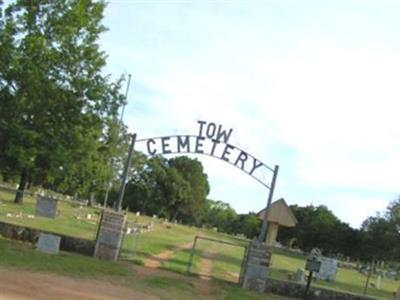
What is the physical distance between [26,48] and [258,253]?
1087 cm

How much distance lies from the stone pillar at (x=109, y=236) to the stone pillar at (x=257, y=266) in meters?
3.96

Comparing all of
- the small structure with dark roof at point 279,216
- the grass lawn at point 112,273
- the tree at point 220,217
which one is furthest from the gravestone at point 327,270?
the tree at point 220,217

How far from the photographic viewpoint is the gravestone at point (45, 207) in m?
20.4

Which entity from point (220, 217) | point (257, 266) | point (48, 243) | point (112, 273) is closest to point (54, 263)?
point (112, 273)

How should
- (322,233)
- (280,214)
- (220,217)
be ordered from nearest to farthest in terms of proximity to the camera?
1. (280,214)
2. (322,233)
3. (220,217)

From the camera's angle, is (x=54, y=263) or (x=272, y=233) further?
(x=272, y=233)


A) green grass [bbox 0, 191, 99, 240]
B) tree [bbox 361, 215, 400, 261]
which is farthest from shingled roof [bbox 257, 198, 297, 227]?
tree [bbox 361, 215, 400, 261]

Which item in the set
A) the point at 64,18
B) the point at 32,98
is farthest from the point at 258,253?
the point at 64,18

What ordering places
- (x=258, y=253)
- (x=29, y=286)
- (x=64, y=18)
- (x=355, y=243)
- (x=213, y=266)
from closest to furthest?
(x=29, y=286) → (x=258, y=253) → (x=64, y=18) → (x=213, y=266) → (x=355, y=243)

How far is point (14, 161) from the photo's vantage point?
24.2 metres

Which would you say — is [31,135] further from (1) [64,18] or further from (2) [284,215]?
(2) [284,215]

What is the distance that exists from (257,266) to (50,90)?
31.0 feet

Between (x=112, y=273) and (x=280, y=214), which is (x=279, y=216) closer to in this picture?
(x=280, y=214)

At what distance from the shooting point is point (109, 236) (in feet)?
68.1
